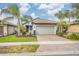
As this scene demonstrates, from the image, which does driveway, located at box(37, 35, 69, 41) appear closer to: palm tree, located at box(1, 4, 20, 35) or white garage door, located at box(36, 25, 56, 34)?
white garage door, located at box(36, 25, 56, 34)

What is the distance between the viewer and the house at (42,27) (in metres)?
1.66

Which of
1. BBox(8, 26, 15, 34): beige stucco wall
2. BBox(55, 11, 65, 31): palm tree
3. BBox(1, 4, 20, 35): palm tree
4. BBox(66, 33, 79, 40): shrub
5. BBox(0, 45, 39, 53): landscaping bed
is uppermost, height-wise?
BBox(1, 4, 20, 35): palm tree

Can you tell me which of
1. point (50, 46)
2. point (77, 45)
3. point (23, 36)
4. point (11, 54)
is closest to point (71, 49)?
point (77, 45)

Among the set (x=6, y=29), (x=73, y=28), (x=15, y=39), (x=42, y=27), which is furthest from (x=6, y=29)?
(x=73, y=28)

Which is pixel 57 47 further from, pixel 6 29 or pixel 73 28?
pixel 6 29

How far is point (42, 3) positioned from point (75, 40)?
0.47m

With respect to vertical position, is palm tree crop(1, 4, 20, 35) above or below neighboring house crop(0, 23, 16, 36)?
above

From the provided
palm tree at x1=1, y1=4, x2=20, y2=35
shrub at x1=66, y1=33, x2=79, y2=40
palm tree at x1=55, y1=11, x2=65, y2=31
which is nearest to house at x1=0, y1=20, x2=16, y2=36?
A: palm tree at x1=1, y1=4, x2=20, y2=35

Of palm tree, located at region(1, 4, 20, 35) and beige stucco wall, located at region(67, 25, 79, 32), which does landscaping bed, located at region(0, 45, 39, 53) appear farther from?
beige stucco wall, located at region(67, 25, 79, 32)

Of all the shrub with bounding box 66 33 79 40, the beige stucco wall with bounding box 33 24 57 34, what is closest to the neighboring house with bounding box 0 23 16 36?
the beige stucco wall with bounding box 33 24 57 34

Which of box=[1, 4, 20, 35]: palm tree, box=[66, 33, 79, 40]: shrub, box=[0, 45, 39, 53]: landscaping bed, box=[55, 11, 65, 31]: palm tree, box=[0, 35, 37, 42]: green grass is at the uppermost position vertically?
box=[1, 4, 20, 35]: palm tree

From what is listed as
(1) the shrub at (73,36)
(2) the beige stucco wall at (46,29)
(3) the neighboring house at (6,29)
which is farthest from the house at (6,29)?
(1) the shrub at (73,36)

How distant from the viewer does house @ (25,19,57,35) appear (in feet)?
5.44

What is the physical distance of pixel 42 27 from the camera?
1.66 metres
